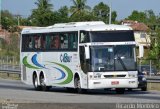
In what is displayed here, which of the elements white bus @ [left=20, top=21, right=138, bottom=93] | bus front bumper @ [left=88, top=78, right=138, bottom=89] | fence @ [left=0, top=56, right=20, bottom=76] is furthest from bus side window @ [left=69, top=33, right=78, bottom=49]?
fence @ [left=0, top=56, right=20, bottom=76]

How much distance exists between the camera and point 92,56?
28938 millimetres

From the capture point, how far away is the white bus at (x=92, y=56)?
29.0 meters

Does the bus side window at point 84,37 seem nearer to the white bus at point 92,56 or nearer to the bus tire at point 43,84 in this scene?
the white bus at point 92,56

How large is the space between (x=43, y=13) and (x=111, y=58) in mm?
71695

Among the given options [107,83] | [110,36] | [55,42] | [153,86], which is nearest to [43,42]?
[55,42]

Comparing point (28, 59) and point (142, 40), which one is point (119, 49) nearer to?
point (28, 59)

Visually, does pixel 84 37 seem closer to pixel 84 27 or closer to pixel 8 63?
pixel 84 27

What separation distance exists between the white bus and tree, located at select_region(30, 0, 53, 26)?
66.6m

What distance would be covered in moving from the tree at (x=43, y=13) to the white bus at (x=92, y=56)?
66637mm

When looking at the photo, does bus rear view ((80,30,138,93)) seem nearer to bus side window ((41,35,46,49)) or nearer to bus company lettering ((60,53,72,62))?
bus company lettering ((60,53,72,62))

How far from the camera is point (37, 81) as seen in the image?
34.1 m

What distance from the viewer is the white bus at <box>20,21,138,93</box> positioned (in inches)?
1140

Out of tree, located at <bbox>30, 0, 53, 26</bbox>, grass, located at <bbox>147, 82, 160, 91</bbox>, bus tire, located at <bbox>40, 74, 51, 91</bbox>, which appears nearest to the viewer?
bus tire, located at <bbox>40, 74, 51, 91</bbox>

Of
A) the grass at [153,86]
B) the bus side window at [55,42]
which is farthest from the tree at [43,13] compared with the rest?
the bus side window at [55,42]
